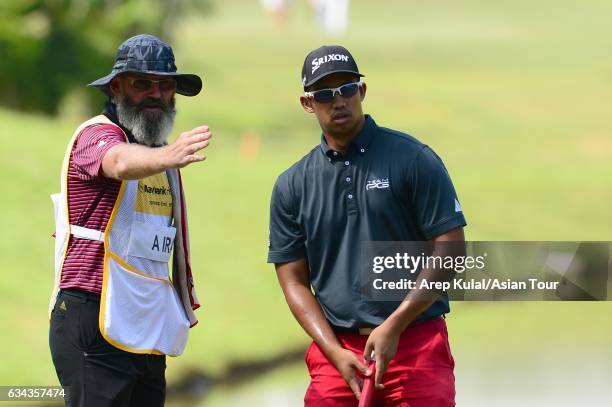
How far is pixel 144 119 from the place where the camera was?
5.58m

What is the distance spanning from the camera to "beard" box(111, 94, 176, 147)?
18.3 feet

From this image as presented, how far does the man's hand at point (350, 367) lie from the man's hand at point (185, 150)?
103 centimetres

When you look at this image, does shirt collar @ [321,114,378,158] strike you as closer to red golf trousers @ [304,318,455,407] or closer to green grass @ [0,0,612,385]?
red golf trousers @ [304,318,455,407]

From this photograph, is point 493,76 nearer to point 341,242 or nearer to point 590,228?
point 590,228

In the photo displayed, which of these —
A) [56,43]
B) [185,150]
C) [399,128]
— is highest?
[56,43]

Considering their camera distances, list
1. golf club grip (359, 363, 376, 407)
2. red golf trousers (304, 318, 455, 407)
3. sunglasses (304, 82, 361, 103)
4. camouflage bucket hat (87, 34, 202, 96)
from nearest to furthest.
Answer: golf club grip (359, 363, 376, 407)
red golf trousers (304, 318, 455, 407)
sunglasses (304, 82, 361, 103)
camouflage bucket hat (87, 34, 202, 96)

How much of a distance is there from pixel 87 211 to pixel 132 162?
Answer: 18.7 inches

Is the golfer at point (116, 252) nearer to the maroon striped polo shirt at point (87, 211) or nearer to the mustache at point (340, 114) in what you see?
the maroon striped polo shirt at point (87, 211)

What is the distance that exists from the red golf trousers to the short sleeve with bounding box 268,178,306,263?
1.34ft

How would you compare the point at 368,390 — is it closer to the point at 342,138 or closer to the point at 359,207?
the point at 359,207

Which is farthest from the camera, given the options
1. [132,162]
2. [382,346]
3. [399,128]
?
[399,128]

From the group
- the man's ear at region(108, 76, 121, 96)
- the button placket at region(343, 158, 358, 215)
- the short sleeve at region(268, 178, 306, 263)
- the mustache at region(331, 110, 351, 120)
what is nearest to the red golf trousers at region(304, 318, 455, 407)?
the short sleeve at region(268, 178, 306, 263)

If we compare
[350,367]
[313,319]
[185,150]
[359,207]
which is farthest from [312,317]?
[185,150]

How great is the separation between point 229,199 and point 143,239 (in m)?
18.1
